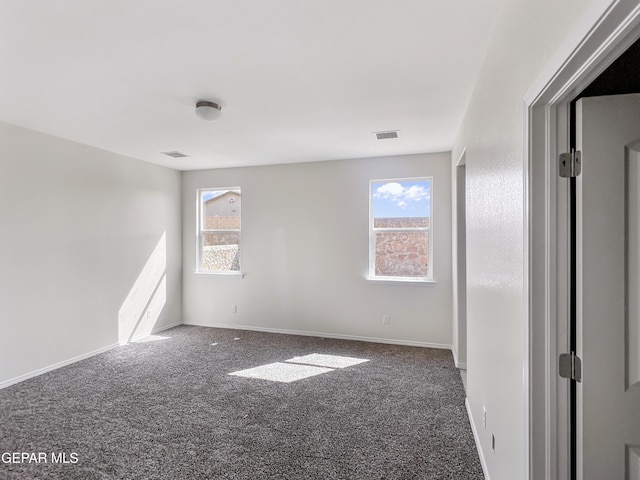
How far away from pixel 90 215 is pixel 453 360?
4.66m

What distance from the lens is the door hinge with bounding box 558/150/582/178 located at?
3.80ft

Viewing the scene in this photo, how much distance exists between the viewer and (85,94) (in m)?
2.73

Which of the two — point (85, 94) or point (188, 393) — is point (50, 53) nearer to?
point (85, 94)

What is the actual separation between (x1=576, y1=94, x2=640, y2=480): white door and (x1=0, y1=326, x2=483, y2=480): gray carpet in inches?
49.7

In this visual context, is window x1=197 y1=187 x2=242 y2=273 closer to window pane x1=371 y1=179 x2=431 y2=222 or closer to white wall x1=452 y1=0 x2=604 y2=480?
window pane x1=371 y1=179 x2=431 y2=222

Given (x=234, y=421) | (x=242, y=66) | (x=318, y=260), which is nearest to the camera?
(x=242, y=66)

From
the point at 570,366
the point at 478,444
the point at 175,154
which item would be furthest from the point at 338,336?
the point at 570,366

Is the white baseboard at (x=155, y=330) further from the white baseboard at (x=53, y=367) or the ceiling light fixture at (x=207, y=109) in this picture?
the ceiling light fixture at (x=207, y=109)

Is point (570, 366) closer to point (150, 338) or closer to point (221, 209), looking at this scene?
point (150, 338)

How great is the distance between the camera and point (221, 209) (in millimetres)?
5766

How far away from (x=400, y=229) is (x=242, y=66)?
3155mm

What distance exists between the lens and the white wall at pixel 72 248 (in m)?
3.47

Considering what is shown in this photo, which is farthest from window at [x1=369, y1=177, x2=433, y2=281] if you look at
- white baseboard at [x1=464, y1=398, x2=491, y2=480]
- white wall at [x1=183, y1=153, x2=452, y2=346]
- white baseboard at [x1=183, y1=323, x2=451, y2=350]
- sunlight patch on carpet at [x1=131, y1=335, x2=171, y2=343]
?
sunlight patch on carpet at [x1=131, y1=335, x2=171, y2=343]

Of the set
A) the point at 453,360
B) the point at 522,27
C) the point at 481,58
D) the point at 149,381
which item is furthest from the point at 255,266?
the point at 522,27
